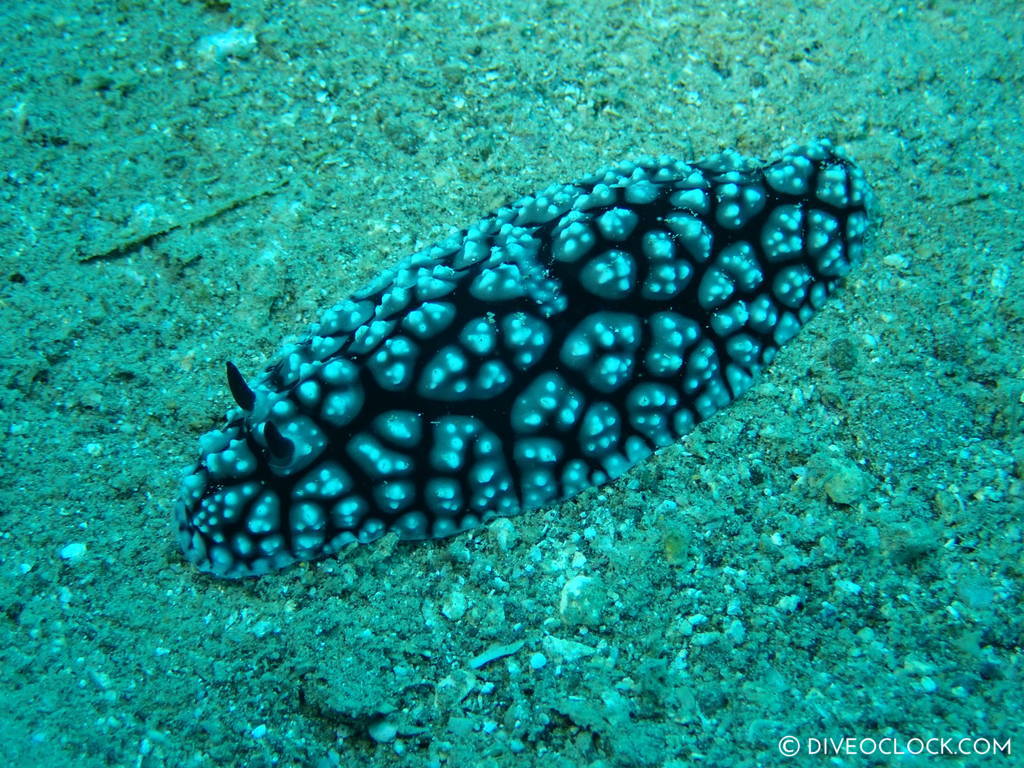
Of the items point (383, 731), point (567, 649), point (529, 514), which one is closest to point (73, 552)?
point (383, 731)

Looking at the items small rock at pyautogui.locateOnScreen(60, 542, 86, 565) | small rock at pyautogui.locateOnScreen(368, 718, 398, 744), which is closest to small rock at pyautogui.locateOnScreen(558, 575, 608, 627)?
small rock at pyautogui.locateOnScreen(368, 718, 398, 744)

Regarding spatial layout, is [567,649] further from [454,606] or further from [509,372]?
[509,372]

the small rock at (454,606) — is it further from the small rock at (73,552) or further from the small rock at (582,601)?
the small rock at (73,552)

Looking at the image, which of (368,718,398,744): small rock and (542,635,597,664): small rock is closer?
(368,718,398,744): small rock

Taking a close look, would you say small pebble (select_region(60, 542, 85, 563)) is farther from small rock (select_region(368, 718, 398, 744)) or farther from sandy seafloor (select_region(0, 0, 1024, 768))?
small rock (select_region(368, 718, 398, 744))

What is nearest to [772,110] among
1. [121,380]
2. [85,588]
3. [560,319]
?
[560,319]

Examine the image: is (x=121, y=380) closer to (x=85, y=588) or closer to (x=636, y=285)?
(x=85, y=588)
